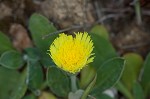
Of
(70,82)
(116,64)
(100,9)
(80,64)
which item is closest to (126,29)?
(100,9)

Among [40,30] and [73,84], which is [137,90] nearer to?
[73,84]

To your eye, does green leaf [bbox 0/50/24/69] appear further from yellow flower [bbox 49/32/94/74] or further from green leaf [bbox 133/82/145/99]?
green leaf [bbox 133/82/145/99]

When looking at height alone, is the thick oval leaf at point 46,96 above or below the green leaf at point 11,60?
below

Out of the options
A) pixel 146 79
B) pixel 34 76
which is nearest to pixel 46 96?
pixel 34 76

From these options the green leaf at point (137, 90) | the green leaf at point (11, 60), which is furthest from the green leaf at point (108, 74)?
the green leaf at point (11, 60)

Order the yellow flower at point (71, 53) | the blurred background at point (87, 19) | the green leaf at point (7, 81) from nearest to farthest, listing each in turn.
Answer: the yellow flower at point (71, 53)
the green leaf at point (7, 81)
the blurred background at point (87, 19)

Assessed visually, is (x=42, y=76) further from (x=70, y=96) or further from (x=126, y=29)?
(x=126, y=29)

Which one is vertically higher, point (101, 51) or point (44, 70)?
point (101, 51)

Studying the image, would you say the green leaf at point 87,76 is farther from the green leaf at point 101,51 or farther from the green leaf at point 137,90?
the green leaf at point 137,90
